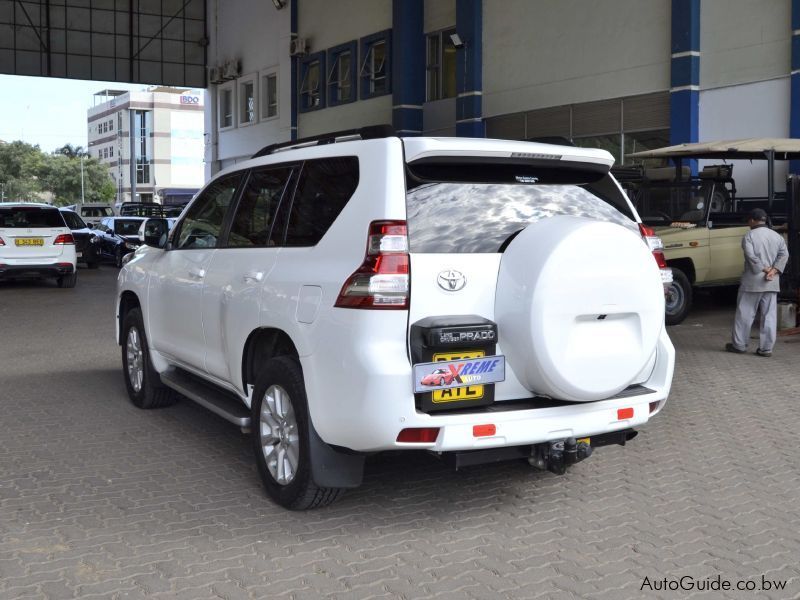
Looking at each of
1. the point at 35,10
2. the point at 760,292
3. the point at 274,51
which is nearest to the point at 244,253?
the point at 760,292

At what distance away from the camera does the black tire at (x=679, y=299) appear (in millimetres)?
13461

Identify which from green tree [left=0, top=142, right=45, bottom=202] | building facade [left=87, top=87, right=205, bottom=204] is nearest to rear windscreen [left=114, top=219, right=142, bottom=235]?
green tree [left=0, top=142, right=45, bottom=202]

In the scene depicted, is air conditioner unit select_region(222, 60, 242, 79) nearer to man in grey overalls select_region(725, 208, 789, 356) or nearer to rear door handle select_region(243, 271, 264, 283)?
man in grey overalls select_region(725, 208, 789, 356)

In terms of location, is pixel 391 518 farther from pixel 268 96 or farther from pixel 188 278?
pixel 268 96

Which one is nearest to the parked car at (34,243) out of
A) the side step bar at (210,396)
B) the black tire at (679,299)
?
the black tire at (679,299)

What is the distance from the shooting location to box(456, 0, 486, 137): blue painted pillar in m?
25.3

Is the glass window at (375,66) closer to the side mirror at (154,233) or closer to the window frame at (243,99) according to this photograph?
the window frame at (243,99)

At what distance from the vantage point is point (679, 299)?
1352cm

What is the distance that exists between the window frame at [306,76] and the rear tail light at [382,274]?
96.4ft

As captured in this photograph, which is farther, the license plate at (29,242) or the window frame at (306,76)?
the window frame at (306,76)

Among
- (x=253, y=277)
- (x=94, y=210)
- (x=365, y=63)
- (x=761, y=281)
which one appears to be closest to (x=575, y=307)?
(x=253, y=277)

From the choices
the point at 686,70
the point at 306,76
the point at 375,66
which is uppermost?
the point at 306,76

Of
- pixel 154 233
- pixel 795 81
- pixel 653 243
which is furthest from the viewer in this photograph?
pixel 795 81

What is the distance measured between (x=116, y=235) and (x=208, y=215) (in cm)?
2255
